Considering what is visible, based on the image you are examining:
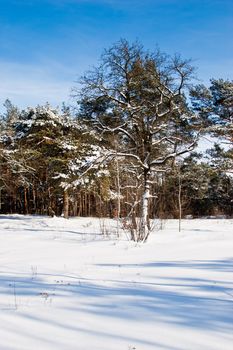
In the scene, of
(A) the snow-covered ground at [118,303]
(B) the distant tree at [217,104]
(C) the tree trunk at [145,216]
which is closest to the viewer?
(A) the snow-covered ground at [118,303]

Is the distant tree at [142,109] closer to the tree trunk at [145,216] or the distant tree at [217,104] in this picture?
the tree trunk at [145,216]

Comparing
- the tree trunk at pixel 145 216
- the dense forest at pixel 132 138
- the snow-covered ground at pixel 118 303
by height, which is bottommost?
the snow-covered ground at pixel 118 303

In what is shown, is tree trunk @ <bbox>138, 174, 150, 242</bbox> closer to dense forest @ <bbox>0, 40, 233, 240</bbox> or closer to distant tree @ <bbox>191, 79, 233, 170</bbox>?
dense forest @ <bbox>0, 40, 233, 240</bbox>

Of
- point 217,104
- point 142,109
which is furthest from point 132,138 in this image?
point 217,104

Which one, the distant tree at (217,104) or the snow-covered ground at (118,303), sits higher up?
the distant tree at (217,104)

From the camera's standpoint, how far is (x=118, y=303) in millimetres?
4375

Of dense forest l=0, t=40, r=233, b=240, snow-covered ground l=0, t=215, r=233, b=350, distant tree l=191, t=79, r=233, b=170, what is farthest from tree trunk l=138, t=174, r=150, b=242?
distant tree l=191, t=79, r=233, b=170

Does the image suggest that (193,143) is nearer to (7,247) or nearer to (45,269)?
(7,247)

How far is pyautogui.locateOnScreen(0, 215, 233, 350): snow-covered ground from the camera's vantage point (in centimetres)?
324

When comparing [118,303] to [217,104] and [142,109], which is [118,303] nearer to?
[142,109]

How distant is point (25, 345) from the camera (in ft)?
10.3

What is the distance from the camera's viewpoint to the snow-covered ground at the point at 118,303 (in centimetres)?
324

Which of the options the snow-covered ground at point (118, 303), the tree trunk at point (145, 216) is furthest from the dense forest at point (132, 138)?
the snow-covered ground at point (118, 303)

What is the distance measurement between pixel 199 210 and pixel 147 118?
61.3 feet
